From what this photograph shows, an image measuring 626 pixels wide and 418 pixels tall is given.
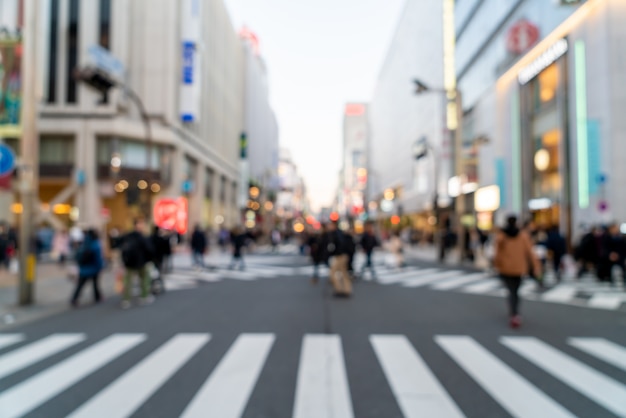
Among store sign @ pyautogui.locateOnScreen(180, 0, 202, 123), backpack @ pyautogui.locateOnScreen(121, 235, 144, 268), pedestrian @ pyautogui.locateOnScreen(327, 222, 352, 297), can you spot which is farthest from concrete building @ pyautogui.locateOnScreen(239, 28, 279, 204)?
backpack @ pyautogui.locateOnScreen(121, 235, 144, 268)

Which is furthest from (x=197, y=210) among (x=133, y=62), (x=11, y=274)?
(x=11, y=274)

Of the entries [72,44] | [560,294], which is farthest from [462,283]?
[72,44]

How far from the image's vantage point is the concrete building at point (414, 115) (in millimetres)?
39438

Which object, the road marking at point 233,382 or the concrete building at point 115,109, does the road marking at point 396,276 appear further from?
the concrete building at point 115,109

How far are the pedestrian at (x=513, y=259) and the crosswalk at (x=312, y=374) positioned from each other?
33.3 inches

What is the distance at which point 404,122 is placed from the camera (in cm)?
5419

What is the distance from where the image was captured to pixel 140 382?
4.05m

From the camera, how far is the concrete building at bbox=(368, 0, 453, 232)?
39.4 meters

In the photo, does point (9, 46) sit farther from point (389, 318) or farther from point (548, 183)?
point (548, 183)

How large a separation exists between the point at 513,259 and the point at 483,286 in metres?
5.43

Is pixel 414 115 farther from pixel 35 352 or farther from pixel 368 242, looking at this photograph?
pixel 35 352

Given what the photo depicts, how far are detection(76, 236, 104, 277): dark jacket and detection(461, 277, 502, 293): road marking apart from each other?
8563 mm

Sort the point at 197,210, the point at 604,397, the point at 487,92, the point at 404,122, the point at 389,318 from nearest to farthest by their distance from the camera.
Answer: the point at 604,397, the point at 389,318, the point at 487,92, the point at 197,210, the point at 404,122

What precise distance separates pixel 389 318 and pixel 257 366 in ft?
10.6
